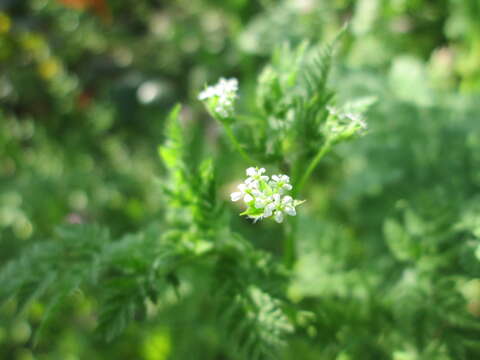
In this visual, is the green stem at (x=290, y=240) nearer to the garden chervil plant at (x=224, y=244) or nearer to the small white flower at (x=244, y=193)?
the garden chervil plant at (x=224, y=244)

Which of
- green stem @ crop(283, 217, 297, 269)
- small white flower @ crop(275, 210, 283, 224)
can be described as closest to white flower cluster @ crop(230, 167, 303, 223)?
small white flower @ crop(275, 210, 283, 224)

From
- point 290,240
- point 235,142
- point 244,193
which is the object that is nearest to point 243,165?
point 290,240

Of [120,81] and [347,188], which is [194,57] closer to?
[120,81]

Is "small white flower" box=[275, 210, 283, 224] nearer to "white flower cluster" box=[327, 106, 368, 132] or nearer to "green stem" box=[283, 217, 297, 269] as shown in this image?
"white flower cluster" box=[327, 106, 368, 132]

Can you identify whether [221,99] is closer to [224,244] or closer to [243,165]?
[224,244]

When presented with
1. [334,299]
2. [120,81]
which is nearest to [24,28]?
[120,81]

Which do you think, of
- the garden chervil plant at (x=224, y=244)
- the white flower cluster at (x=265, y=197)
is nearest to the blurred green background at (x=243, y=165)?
the garden chervil plant at (x=224, y=244)

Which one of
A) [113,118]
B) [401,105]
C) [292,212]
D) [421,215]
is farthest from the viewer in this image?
[113,118]
